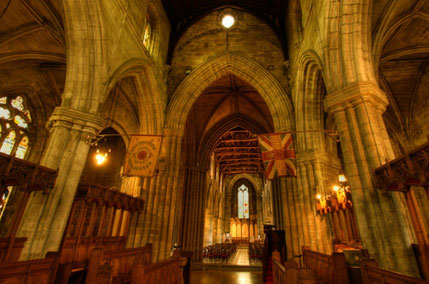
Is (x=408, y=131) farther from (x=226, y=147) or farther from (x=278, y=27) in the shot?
(x=226, y=147)

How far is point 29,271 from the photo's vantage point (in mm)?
3346

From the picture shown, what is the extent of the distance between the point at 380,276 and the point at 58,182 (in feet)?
20.1

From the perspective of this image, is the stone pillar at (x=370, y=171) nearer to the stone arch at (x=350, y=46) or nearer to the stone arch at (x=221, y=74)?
the stone arch at (x=350, y=46)

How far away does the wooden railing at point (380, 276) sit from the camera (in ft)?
8.38

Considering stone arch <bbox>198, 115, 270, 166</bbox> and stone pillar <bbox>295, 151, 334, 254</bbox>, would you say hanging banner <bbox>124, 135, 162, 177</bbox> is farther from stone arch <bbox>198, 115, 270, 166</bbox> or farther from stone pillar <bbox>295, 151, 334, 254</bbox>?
stone arch <bbox>198, 115, 270, 166</bbox>

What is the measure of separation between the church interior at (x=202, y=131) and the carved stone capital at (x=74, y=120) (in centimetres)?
3

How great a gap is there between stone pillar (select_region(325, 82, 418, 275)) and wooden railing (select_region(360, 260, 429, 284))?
83cm

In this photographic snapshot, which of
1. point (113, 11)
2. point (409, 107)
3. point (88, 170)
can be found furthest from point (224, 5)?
point (88, 170)

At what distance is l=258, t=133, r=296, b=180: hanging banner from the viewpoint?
6934mm

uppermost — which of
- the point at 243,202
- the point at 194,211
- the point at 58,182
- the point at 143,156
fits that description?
the point at 243,202

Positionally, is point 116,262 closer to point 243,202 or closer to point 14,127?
point 14,127

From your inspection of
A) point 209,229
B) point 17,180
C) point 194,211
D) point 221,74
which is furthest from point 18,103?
point 209,229

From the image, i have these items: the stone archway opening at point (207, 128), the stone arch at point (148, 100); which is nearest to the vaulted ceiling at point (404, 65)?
the stone archway opening at point (207, 128)

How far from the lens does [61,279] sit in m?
4.14
